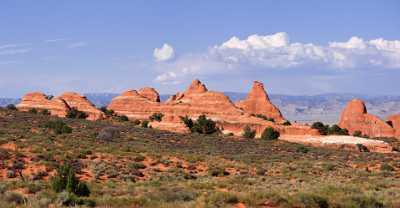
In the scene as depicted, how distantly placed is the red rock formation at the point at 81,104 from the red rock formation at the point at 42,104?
3952 mm

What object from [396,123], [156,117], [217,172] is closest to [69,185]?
[217,172]

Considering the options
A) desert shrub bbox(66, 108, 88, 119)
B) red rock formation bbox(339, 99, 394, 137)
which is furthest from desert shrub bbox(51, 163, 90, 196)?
red rock formation bbox(339, 99, 394, 137)

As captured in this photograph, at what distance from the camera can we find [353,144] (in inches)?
2515

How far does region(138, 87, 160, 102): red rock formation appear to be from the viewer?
115 m

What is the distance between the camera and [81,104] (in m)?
96.7

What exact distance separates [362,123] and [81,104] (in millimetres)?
50518

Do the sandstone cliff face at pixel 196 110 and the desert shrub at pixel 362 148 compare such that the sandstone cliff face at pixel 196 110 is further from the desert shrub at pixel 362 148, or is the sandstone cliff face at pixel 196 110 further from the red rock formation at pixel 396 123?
the red rock formation at pixel 396 123

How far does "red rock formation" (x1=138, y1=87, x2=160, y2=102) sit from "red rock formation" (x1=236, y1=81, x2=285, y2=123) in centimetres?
1926

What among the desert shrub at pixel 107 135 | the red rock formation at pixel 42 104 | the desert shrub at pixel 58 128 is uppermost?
the red rock formation at pixel 42 104

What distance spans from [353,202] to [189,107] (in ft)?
273

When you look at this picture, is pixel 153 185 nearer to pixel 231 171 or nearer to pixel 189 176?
pixel 189 176

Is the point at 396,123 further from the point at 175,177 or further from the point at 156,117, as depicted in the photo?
the point at 175,177

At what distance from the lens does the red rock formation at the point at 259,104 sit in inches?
4050

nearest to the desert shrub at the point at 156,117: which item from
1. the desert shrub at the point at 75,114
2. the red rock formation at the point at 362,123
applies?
the desert shrub at the point at 75,114
